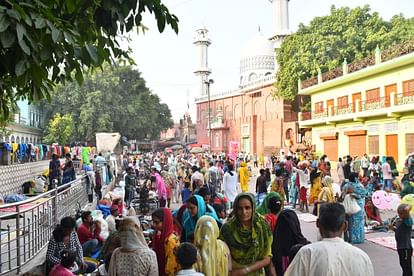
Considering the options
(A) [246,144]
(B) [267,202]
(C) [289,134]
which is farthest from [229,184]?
(A) [246,144]

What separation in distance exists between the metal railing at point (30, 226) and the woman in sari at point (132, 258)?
2510 millimetres

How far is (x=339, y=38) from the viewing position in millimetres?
31219

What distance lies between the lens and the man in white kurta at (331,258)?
2395 mm

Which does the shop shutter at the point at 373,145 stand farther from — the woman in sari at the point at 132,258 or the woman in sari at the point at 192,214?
the woman in sari at the point at 132,258

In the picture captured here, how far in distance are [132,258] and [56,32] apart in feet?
5.97

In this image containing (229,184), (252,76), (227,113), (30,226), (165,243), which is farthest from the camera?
(252,76)

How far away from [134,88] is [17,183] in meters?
30.1

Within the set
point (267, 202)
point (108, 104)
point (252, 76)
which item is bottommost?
point (267, 202)

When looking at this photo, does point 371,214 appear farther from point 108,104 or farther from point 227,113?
point 227,113

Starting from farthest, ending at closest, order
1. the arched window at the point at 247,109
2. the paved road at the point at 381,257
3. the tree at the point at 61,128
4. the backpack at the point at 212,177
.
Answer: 1. the arched window at the point at 247,109
2. the tree at the point at 61,128
3. the backpack at the point at 212,177
4. the paved road at the point at 381,257

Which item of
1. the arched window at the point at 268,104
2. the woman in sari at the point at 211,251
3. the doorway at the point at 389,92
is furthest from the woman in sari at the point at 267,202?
the arched window at the point at 268,104

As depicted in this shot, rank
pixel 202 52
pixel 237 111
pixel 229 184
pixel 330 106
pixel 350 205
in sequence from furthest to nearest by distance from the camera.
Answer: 1. pixel 202 52
2. pixel 237 111
3. pixel 330 106
4. pixel 229 184
5. pixel 350 205

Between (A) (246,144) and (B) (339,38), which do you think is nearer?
(B) (339,38)

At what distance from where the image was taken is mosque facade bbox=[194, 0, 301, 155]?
138 ft
